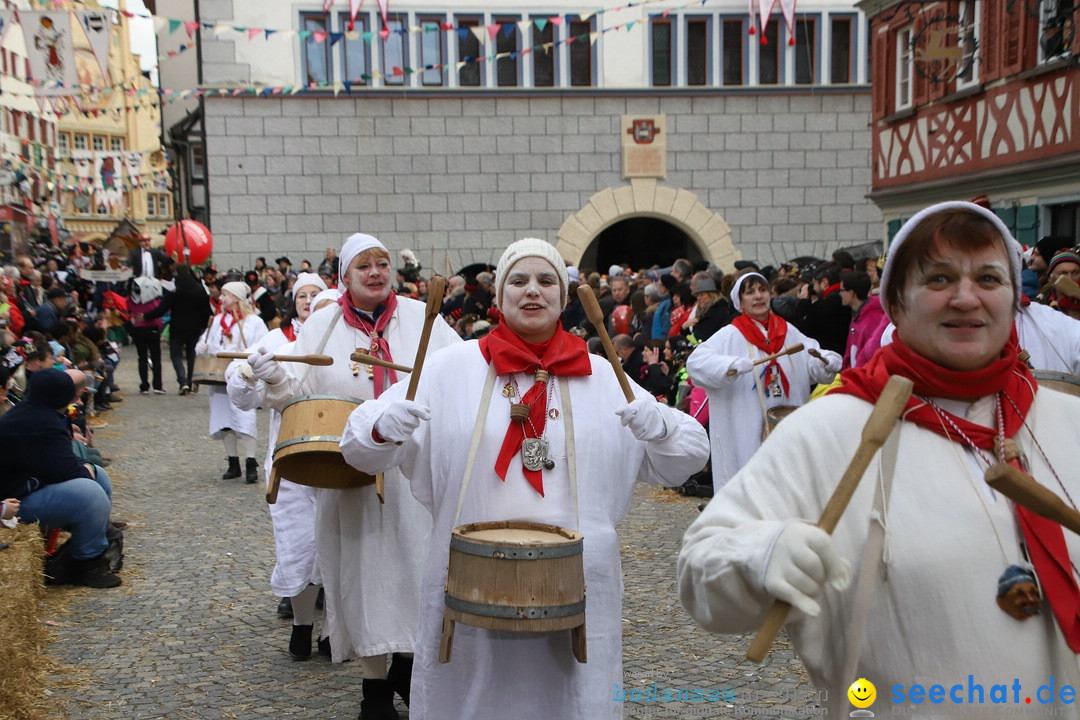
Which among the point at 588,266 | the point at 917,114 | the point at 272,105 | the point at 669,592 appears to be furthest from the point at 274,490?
the point at 588,266

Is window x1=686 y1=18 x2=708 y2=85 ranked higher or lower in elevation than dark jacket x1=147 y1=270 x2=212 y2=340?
higher

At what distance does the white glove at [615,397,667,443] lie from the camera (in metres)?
3.79

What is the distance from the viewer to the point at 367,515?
5270 millimetres

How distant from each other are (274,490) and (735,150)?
20812 mm

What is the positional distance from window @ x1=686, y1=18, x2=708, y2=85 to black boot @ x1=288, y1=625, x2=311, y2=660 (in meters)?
20.2

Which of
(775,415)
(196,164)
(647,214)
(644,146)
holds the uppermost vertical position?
(196,164)

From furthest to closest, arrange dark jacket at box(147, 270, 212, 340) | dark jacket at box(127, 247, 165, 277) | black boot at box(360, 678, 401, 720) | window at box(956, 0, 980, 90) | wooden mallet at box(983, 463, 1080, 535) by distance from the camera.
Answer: dark jacket at box(127, 247, 165, 277)
dark jacket at box(147, 270, 212, 340)
window at box(956, 0, 980, 90)
black boot at box(360, 678, 401, 720)
wooden mallet at box(983, 463, 1080, 535)

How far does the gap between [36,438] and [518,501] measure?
4751 millimetres

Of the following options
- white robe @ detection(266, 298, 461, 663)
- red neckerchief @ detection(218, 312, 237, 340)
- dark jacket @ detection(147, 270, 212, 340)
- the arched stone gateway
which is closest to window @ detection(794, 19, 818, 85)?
the arched stone gateway

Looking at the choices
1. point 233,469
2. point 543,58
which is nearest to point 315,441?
point 233,469

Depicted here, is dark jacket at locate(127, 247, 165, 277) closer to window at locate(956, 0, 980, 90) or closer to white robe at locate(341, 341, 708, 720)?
window at locate(956, 0, 980, 90)

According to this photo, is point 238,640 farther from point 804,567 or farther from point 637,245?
point 637,245

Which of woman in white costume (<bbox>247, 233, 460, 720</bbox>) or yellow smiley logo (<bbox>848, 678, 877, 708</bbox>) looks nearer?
yellow smiley logo (<bbox>848, 678, 877, 708</bbox>)

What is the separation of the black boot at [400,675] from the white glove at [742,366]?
3.61 m
